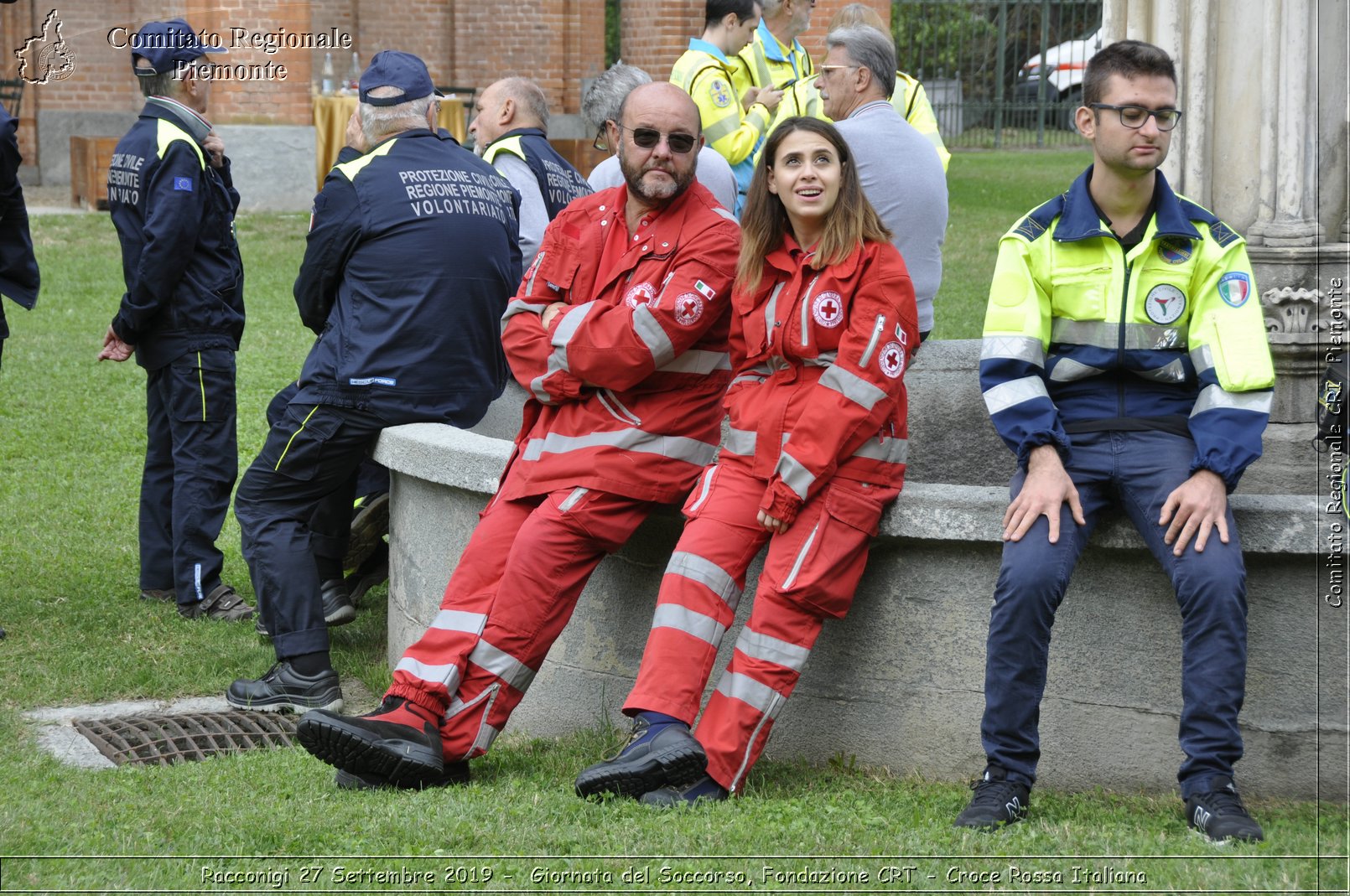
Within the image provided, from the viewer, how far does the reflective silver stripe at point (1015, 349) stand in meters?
4.08

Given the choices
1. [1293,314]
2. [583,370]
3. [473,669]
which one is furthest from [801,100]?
[473,669]

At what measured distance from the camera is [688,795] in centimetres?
406

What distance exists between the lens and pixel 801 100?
23.9 feet

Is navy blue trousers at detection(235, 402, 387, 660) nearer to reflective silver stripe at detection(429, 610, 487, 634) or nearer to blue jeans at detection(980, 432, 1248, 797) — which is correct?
reflective silver stripe at detection(429, 610, 487, 634)

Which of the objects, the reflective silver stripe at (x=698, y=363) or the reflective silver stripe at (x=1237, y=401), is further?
the reflective silver stripe at (x=698, y=363)

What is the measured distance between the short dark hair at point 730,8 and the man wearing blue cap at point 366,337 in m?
2.55

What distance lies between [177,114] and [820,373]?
10.8 ft

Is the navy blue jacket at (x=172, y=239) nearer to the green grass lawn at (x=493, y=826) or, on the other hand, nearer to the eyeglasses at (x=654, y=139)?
the green grass lawn at (x=493, y=826)

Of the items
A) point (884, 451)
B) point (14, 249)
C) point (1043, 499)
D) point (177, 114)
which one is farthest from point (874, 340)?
point (14, 249)

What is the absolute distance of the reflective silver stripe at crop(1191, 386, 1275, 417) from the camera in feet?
12.9

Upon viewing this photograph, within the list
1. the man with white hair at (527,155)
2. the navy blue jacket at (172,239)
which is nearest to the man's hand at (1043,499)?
the man with white hair at (527,155)

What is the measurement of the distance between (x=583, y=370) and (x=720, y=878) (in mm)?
1560

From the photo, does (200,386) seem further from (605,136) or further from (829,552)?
(829,552)

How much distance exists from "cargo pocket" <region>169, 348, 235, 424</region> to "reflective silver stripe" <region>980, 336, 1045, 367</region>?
137 inches
